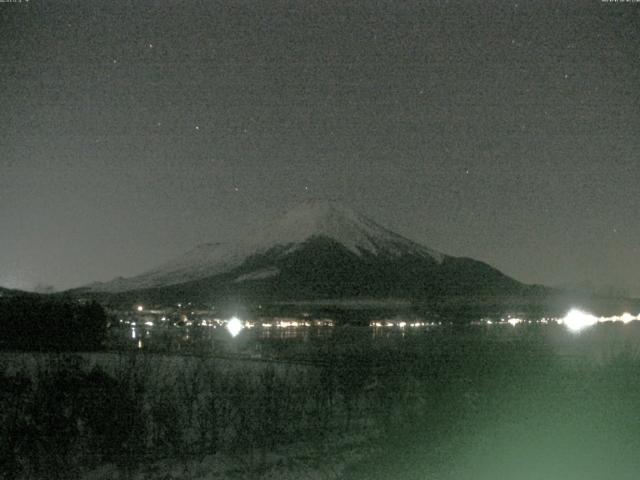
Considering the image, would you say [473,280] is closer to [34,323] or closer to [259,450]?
[34,323]

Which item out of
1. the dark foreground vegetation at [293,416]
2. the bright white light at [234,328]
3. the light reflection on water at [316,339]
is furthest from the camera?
the bright white light at [234,328]

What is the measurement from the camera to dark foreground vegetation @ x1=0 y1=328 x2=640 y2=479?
33.5ft

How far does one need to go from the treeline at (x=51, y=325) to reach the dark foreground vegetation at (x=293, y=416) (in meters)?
23.8

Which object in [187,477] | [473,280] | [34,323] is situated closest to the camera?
[187,477]

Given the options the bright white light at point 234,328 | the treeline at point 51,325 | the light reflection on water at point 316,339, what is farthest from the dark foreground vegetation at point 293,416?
the bright white light at point 234,328

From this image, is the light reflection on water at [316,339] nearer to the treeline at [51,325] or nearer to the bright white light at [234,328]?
the bright white light at [234,328]

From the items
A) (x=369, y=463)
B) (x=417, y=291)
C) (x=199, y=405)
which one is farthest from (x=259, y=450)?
(x=417, y=291)

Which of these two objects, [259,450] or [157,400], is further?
[157,400]

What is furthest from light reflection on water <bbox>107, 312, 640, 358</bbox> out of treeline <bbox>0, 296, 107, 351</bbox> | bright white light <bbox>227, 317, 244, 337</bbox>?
treeline <bbox>0, 296, 107, 351</bbox>

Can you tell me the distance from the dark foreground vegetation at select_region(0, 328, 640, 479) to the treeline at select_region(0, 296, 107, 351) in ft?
78.1

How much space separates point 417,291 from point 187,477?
140m

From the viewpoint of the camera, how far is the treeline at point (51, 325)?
1473 inches

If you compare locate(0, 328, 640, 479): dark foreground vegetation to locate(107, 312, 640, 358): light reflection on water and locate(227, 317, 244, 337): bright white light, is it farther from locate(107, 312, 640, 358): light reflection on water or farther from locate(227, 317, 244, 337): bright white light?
locate(227, 317, 244, 337): bright white light

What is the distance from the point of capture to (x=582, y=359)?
53.2ft
